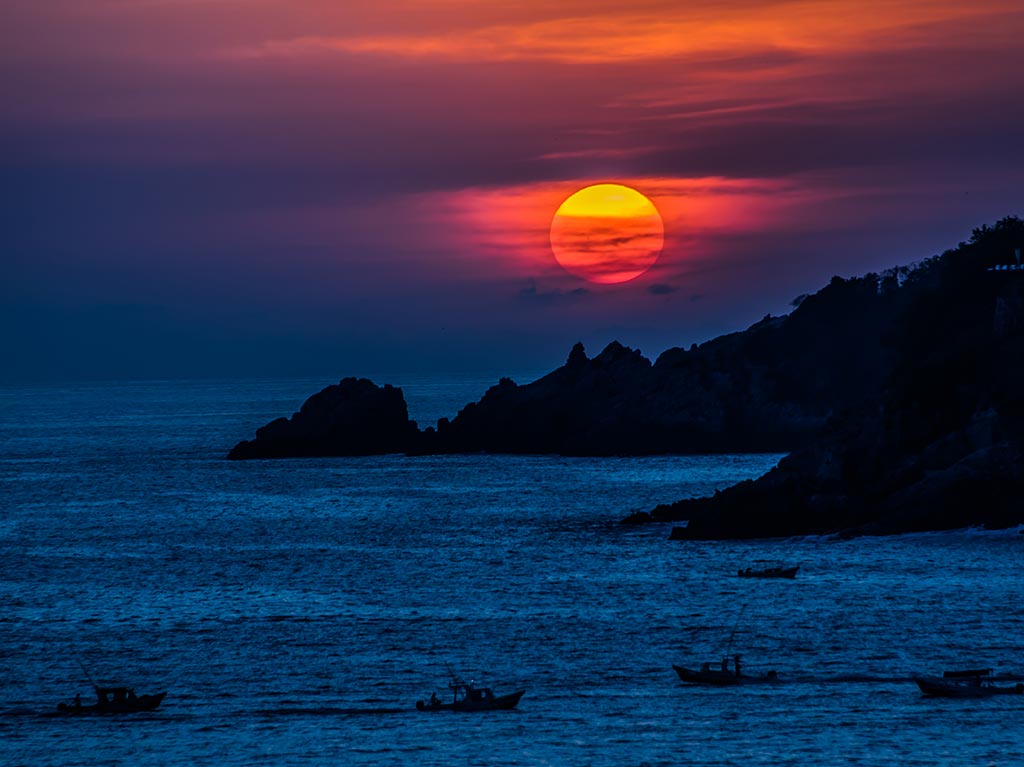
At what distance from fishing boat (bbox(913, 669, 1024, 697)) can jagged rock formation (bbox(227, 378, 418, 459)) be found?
145m

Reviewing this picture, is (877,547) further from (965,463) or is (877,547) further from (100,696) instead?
(100,696)

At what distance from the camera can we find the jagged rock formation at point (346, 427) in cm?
19112

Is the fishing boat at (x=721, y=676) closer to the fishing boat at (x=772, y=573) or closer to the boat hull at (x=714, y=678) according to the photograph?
the boat hull at (x=714, y=678)

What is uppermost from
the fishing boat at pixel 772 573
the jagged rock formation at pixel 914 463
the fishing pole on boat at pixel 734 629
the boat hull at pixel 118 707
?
the jagged rock formation at pixel 914 463

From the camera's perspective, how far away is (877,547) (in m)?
84.6

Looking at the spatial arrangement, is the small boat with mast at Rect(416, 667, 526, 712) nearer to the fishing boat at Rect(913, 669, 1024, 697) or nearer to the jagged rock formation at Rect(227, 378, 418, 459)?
the fishing boat at Rect(913, 669, 1024, 697)

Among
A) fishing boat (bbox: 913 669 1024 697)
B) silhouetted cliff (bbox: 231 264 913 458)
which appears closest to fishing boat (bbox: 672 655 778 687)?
fishing boat (bbox: 913 669 1024 697)

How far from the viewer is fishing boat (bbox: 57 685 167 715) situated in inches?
1956

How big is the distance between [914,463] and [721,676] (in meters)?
43.9

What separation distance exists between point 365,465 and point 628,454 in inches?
1247

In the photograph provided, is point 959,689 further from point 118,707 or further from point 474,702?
point 118,707

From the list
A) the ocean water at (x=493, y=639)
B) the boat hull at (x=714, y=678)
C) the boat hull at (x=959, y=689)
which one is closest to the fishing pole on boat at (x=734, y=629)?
the ocean water at (x=493, y=639)

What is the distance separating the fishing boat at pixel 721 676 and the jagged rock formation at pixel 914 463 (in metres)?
37.3

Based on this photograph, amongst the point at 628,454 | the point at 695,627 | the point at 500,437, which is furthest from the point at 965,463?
the point at 500,437
